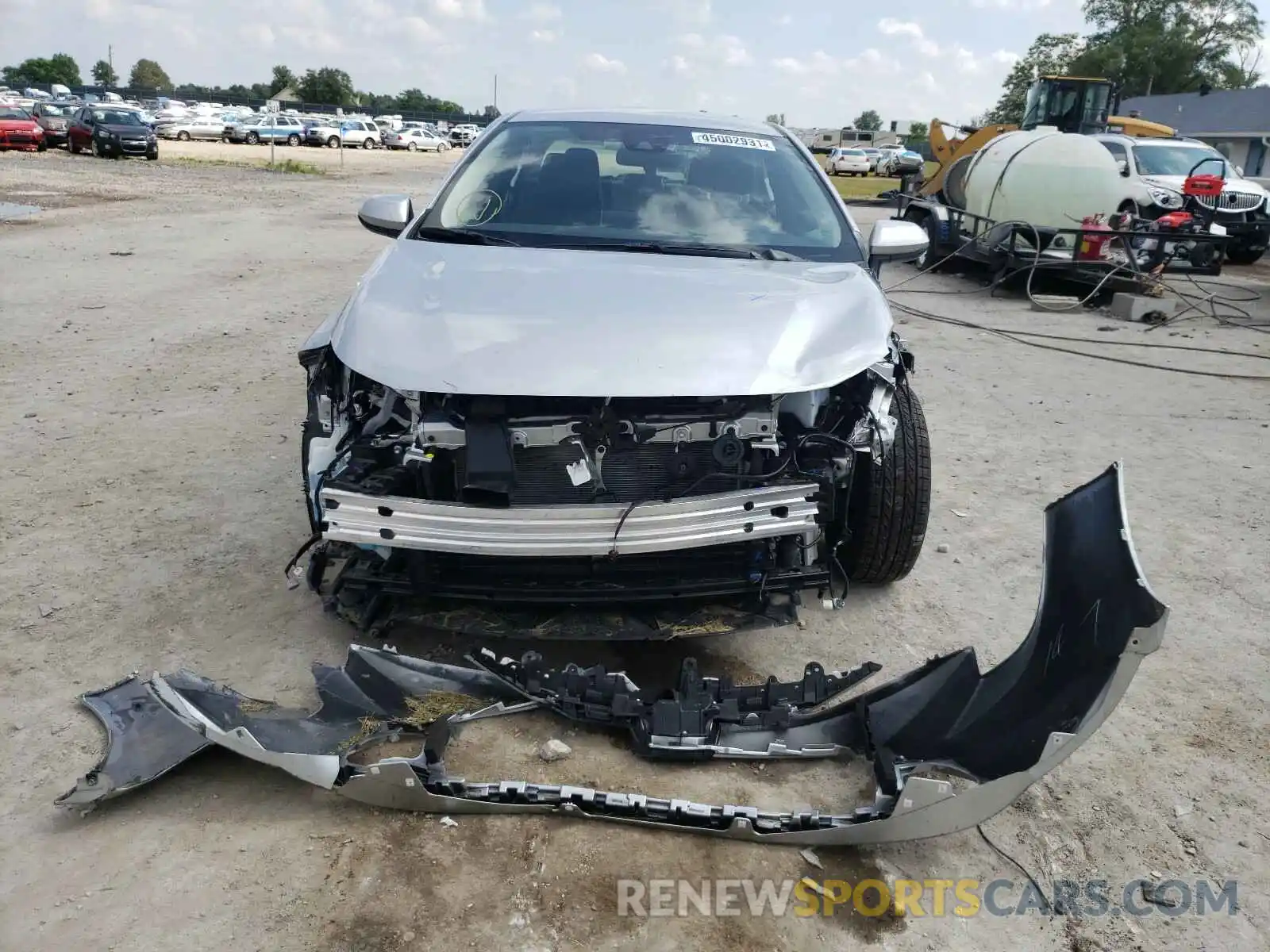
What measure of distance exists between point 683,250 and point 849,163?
38.1 metres

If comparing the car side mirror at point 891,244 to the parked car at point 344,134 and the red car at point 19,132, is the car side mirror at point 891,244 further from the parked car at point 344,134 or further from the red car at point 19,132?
the parked car at point 344,134

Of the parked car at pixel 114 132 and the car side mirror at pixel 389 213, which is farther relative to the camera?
the parked car at pixel 114 132

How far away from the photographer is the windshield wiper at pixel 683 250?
3434mm

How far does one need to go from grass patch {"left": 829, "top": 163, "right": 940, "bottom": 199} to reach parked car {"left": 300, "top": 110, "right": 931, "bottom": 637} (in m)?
20.0

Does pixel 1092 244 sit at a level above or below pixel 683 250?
below

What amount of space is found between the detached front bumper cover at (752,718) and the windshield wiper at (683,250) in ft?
4.58

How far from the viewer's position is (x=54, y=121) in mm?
28719

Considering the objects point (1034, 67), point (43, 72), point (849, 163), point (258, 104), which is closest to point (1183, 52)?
point (1034, 67)

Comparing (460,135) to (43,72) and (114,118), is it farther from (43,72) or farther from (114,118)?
Result: (43,72)

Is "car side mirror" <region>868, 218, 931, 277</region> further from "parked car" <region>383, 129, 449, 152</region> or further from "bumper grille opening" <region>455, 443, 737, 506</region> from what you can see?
"parked car" <region>383, 129, 449, 152</region>

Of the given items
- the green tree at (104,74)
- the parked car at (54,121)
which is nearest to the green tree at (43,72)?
the green tree at (104,74)

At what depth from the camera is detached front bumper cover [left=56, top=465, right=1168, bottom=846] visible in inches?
89.5

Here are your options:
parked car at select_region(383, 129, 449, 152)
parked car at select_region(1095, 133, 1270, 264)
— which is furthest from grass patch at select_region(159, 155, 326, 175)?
parked car at select_region(383, 129, 449, 152)

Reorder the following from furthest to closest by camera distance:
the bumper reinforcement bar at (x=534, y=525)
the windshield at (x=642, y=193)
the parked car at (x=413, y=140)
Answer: the parked car at (x=413, y=140) → the windshield at (x=642, y=193) → the bumper reinforcement bar at (x=534, y=525)
